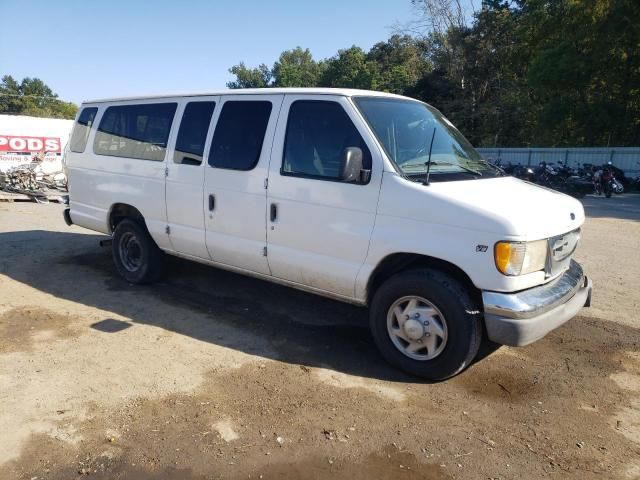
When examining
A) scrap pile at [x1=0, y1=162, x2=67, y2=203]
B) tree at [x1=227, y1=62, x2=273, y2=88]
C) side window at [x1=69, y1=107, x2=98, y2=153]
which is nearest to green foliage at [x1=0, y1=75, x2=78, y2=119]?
tree at [x1=227, y1=62, x2=273, y2=88]

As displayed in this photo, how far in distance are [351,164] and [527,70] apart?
117 feet

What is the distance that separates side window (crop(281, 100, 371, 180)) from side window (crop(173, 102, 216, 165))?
1.12m

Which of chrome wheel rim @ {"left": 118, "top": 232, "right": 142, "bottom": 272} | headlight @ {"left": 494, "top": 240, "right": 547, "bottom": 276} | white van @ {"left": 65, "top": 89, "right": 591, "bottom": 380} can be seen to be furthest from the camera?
chrome wheel rim @ {"left": 118, "top": 232, "right": 142, "bottom": 272}

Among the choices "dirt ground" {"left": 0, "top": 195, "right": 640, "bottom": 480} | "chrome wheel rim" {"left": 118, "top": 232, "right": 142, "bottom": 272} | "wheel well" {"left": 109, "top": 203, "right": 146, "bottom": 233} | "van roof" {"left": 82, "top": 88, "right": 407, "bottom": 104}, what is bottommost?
"dirt ground" {"left": 0, "top": 195, "right": 640, "bottom": 480}

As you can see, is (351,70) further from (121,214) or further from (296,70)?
(121,214)

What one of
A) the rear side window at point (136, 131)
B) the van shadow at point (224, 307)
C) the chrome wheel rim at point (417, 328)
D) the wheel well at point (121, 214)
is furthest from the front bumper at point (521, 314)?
the wheel well at point (121, 214)

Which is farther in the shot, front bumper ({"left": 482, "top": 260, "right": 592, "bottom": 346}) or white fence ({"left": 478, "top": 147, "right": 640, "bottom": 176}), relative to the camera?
white fence ({"left": 478, "top": 147, "right": 640, "bottom": 176})

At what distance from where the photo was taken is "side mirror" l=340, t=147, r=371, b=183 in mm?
3817

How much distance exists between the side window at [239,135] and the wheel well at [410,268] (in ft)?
5.17

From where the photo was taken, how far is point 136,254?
623 centimetres

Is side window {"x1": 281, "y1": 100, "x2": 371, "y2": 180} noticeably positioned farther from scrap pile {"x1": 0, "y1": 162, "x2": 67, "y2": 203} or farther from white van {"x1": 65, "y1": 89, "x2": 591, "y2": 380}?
scrap pile {"x1": 0, "y1": 162, "x2": 67, "y2": 203}

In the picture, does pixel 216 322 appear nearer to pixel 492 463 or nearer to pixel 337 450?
pixel 337 450

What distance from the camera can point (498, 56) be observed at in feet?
125

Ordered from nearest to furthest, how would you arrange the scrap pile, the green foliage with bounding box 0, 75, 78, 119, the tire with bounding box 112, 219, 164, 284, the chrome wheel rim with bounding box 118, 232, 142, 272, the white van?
1. the white van
2. the tire with bounding box 112, 219, 164, 284
3. the chrome wheel rim with bounding box 118, 232, 142, 272
4. the scrap pile
5. the green foliage with bounding box 0, 75, 78, 119
